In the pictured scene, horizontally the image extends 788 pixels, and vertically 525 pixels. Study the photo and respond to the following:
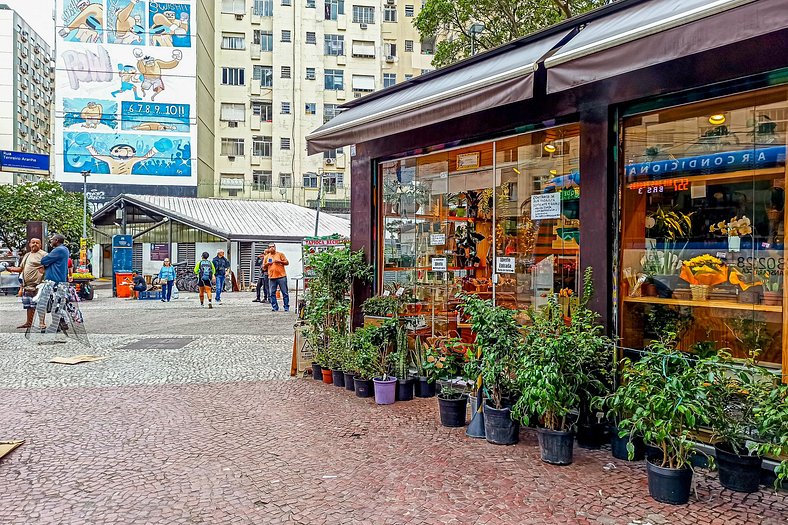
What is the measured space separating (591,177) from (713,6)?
191 centimetres

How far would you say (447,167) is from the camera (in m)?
7.66

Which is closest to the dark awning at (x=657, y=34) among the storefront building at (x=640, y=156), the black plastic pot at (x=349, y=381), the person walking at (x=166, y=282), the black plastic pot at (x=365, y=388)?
the storefront building at (x=640, y=156)

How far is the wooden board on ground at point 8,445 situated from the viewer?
4.93m

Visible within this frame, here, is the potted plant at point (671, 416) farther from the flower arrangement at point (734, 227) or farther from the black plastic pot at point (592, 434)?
the flower arrangement at point (734, 227)

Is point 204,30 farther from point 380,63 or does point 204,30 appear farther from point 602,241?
point 602,241

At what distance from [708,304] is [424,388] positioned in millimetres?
2921

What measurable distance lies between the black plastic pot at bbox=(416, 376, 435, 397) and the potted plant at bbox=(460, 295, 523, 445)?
4.84ft

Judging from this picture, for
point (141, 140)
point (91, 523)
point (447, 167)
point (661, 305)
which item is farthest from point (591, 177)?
point (141, 140)

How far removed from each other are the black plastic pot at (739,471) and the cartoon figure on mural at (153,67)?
4379cm

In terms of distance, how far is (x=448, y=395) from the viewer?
5734 millimetres

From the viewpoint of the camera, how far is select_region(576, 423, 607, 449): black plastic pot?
4.97 m

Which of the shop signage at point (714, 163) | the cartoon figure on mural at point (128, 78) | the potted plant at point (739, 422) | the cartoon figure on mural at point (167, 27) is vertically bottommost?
the potted plant at point (739, 422)

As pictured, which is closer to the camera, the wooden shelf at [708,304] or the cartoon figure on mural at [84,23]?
the wooden shelf at [708,304]

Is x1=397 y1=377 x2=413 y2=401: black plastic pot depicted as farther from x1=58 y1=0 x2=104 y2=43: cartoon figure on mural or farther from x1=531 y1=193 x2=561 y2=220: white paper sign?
x1=58 y1=0 x2=104 y2=43: cartoon figure on mural
